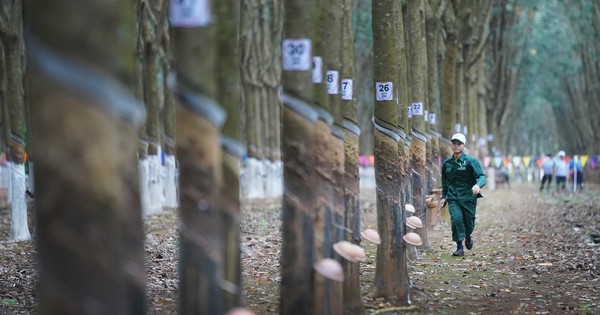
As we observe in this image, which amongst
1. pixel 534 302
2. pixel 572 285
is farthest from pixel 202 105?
pixel 572 285

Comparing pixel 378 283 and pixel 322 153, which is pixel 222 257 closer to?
pixel 322 153

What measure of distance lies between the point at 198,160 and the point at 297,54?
6.53 feet

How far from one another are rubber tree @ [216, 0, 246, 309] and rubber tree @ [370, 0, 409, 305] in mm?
3847

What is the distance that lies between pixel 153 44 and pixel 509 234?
1040cm

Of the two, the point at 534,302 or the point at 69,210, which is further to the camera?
the point at 534,302

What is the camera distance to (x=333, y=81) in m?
8.02

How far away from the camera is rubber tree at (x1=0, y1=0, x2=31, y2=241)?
640 inches

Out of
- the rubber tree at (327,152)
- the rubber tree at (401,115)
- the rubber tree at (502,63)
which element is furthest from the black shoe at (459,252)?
the rubber tree at (502,63)

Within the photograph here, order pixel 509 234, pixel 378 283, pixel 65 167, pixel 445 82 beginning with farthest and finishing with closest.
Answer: pixel 445 82, pixel 509 234, pixel 378 283, pixel 65 167

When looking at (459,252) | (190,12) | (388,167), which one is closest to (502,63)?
(459,252)

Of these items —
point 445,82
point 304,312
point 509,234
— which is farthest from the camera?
point 445,82

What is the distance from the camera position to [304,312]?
696 centimetres

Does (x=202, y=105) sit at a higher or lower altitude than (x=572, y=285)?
higher

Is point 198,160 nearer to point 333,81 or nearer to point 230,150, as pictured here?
point 230,150
